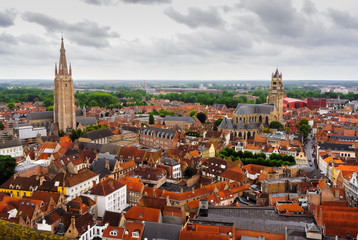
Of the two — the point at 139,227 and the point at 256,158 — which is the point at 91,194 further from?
the point at 256,158

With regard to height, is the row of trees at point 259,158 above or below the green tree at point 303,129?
below

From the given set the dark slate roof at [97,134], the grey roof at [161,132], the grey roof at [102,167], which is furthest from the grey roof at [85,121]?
the grey roof at [102,167]

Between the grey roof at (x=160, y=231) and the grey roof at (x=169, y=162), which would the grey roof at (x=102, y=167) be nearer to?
the grey roof at (x=169, y=162)

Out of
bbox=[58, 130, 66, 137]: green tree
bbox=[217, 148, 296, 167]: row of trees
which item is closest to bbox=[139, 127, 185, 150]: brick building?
bbox=[217, 148, 296, 167]: row of trees

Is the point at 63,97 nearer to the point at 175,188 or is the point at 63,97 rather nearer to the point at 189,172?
the point at 189,172

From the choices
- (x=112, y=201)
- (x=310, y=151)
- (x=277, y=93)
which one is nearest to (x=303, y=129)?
(x=310, y=151)

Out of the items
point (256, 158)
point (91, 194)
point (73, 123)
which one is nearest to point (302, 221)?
point (91, 194)
